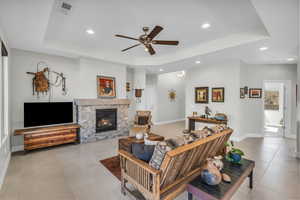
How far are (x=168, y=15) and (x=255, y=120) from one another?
17.1 ft

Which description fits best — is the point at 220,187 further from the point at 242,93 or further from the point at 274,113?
the point at 274,113

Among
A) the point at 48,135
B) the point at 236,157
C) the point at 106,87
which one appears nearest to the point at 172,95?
the point at 106,87

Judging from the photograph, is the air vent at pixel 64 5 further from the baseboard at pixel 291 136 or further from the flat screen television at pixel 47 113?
the baseboard at pixel 291 136

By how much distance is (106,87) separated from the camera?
5.17 meters

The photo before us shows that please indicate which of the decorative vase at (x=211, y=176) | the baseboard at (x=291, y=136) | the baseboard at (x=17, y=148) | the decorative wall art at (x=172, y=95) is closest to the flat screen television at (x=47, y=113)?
the baseboard at (x=17, y=148)

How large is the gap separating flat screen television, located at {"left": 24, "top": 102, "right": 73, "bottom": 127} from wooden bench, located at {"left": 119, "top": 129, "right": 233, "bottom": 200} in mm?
3275

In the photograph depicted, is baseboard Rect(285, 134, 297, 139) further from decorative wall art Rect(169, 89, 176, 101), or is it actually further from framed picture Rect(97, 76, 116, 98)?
framed picture Rect(97, 76, 116, 98)

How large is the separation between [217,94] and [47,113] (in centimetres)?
570

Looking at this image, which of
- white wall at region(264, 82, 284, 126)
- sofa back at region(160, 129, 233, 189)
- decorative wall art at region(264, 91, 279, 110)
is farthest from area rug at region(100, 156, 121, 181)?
decorative wall art at region(264, 91, 279, 110)

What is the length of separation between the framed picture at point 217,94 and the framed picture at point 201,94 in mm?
279

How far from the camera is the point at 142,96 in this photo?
657 centimetres

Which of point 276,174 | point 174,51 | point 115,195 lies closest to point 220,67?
point 174,51

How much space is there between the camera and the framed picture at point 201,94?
5.71 meters

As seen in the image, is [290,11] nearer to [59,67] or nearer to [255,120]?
[255,120]
